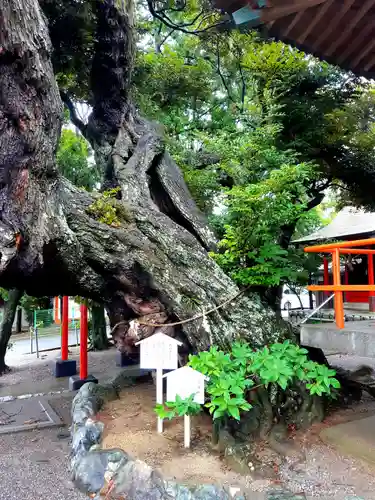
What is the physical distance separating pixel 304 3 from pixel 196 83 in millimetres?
8001

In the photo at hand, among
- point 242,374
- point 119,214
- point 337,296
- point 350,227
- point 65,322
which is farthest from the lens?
point 350,227

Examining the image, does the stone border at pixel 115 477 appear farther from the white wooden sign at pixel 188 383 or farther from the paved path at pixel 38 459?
the white wooden sign at pixel 188 383

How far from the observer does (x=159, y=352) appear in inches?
192

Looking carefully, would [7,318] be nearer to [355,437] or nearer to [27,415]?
[27,415]

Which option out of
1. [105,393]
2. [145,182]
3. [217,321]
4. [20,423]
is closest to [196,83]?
[145,182]

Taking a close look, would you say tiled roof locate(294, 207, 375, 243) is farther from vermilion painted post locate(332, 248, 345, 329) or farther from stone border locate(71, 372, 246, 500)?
stone border locate(71, 372, 246, 500)

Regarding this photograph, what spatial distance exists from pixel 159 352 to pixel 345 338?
2.23m

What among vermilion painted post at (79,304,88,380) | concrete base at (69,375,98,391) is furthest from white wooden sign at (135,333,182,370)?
concrete base at (69,375,98,391)

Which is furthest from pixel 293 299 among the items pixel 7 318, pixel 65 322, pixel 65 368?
pixel 7 318

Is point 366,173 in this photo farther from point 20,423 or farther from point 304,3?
point 20,423

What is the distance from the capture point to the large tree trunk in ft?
13.1

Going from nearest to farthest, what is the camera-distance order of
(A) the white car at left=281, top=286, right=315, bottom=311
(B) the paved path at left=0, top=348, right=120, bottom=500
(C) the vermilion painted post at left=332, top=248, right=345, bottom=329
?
(B) the paved path at left=0, top=348, right=120, bottom=500 < (C) the vermilion painted post at left=332, top=248, right=345, bottom=329 < (A) the white car at left=281, top=286, right=315, bottom=311

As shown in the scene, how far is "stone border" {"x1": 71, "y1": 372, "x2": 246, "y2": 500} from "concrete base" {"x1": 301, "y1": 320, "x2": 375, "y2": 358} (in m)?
1.90

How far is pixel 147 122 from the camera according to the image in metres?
8.39
